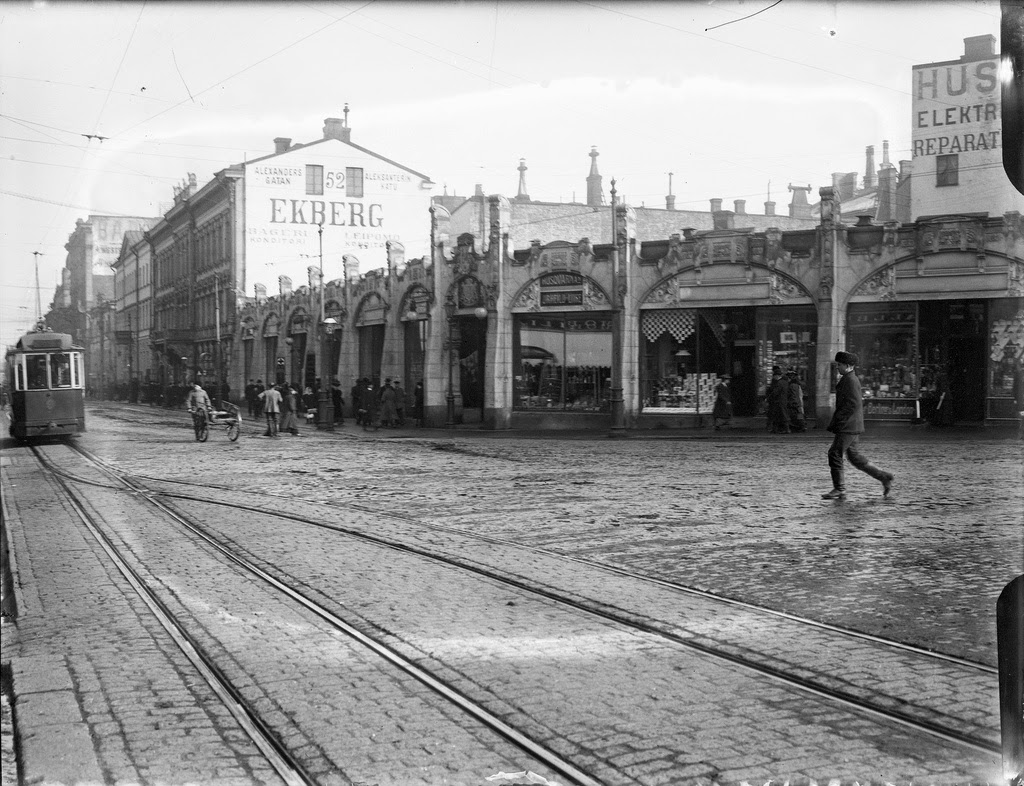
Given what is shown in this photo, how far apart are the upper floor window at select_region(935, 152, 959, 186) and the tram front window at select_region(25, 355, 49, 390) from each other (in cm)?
2438

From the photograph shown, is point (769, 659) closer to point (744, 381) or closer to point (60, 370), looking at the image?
point (60, 370)

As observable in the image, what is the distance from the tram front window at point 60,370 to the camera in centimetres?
2508

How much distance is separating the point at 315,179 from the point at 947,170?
86.1ft

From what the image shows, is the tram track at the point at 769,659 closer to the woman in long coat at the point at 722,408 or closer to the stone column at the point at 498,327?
the woman in long coat at the point at 722,408

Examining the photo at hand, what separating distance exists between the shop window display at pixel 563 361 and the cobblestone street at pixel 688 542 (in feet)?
25.1

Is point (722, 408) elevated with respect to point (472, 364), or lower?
lower

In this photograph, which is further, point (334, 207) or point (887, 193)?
point (334, 207)

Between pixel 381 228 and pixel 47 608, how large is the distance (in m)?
41.0

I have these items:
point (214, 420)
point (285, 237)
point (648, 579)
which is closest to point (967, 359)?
point (214, 420)

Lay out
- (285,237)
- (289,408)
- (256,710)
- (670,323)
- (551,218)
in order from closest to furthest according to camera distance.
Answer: (256,710)
(670,323)
(289,408)
(285,237)
(551,218)

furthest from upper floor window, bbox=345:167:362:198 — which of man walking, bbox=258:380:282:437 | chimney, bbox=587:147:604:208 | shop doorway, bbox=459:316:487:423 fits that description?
man walking, bbox=258:380:282:437

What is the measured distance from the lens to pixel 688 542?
9.80 metres

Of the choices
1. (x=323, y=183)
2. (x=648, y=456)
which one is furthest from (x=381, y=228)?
(x=648, y=456)

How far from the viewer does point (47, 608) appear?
23.3 feet
